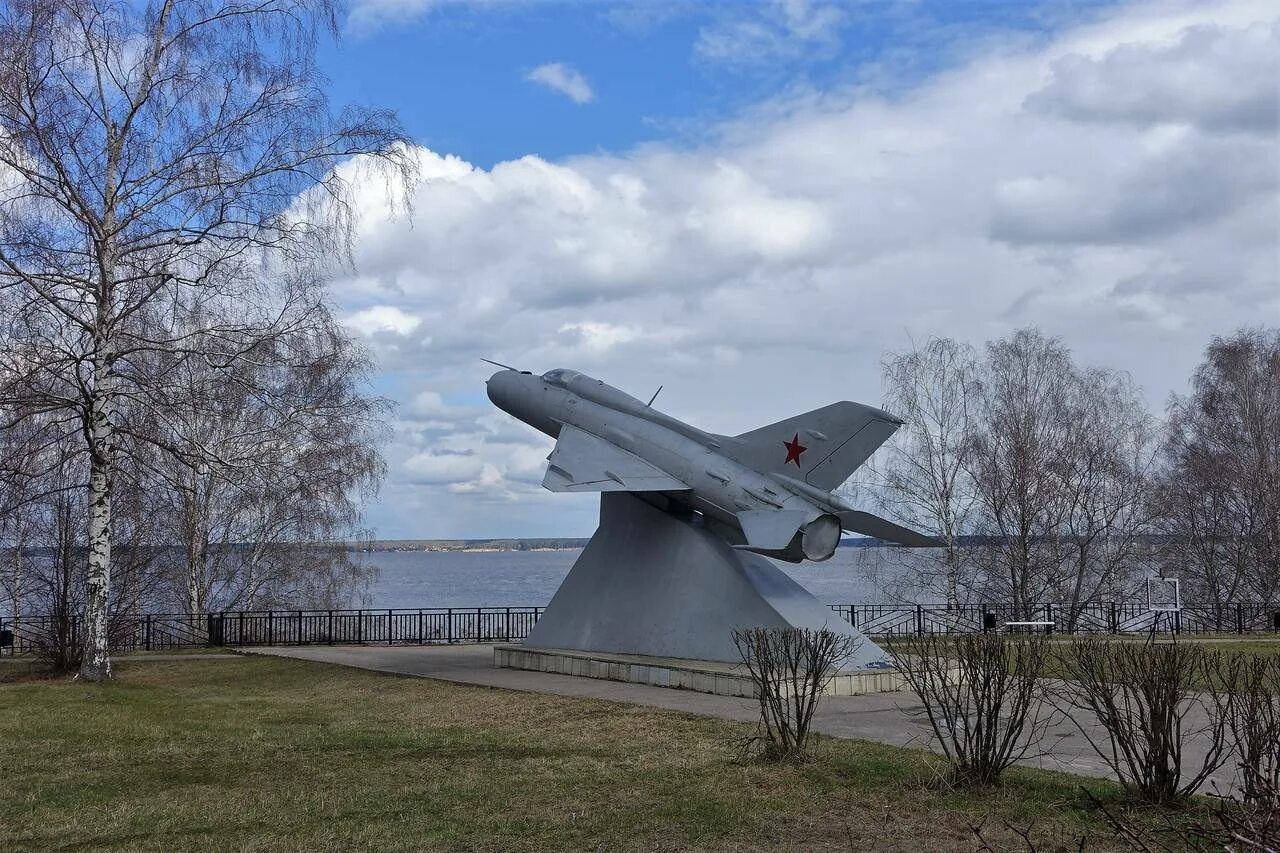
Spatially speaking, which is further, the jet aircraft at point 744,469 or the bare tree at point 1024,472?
the bare tree at point 1024,472

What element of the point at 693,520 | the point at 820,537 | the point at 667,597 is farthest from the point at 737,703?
the point at 693,520

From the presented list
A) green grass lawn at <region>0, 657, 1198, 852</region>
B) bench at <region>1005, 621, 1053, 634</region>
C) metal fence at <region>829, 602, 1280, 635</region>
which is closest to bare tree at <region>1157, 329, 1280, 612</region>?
metal fence at <region>829, 602, 1280, 635</region>

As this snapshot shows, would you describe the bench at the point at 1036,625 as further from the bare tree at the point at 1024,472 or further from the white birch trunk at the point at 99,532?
the white birch trunk at the point at 99,532

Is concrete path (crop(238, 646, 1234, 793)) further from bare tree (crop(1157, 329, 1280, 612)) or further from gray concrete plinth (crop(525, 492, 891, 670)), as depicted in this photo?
bare tree (crop(1157, 329, 1280, 612))

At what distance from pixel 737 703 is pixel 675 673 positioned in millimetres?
1906

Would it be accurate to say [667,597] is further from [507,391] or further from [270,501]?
[270,501]

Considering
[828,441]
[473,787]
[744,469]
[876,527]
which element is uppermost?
[828,441]

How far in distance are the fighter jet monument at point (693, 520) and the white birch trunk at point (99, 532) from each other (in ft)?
22.8

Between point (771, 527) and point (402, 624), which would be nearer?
point (771, 527)

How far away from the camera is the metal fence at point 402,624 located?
79.8ft

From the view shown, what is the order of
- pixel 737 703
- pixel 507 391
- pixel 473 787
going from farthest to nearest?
pixel 507 391
pixel 737 703
pixel 473 787

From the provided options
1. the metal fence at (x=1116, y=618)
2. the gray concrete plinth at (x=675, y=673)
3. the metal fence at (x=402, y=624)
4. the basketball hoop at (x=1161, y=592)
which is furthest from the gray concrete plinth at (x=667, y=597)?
the basketball hoop at (x=1161, y=592)

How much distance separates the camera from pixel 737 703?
13344 mm

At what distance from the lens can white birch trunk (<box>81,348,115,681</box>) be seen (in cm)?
1591
